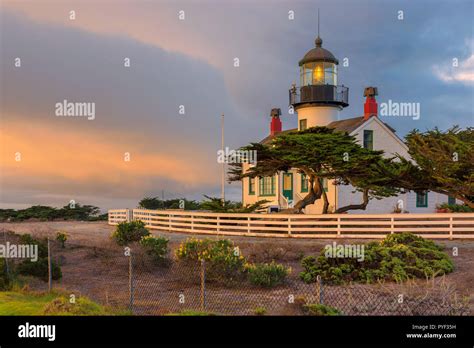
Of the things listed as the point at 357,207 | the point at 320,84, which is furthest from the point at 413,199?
the point at 320,84

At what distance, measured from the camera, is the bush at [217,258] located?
13.2 metres

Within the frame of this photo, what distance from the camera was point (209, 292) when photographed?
485 inches

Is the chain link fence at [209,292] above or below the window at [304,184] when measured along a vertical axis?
below

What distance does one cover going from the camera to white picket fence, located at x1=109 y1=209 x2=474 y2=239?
2145cm

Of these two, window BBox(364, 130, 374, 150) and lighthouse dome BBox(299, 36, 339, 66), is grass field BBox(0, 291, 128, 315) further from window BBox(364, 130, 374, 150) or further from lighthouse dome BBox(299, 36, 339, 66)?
lighthouse dome BBox(299, 36, 339, 66)

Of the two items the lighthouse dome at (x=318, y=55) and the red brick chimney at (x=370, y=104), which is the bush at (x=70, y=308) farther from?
the lighthouse dome at (x=318, y=55)

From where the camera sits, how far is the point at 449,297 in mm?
10484

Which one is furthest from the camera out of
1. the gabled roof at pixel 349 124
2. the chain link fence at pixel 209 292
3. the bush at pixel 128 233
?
the gabled roof at pixel 349 124

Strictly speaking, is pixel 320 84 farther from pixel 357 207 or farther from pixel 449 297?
pixel 449 297

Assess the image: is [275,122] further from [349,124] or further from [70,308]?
[70,308]

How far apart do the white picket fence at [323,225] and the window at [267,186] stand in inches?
352

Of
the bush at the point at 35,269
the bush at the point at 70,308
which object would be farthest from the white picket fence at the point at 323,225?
the bush at the point at 70,308

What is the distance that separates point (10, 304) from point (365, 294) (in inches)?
306

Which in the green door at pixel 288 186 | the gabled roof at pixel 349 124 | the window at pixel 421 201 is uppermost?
the gabled roof at pixel 349 124
